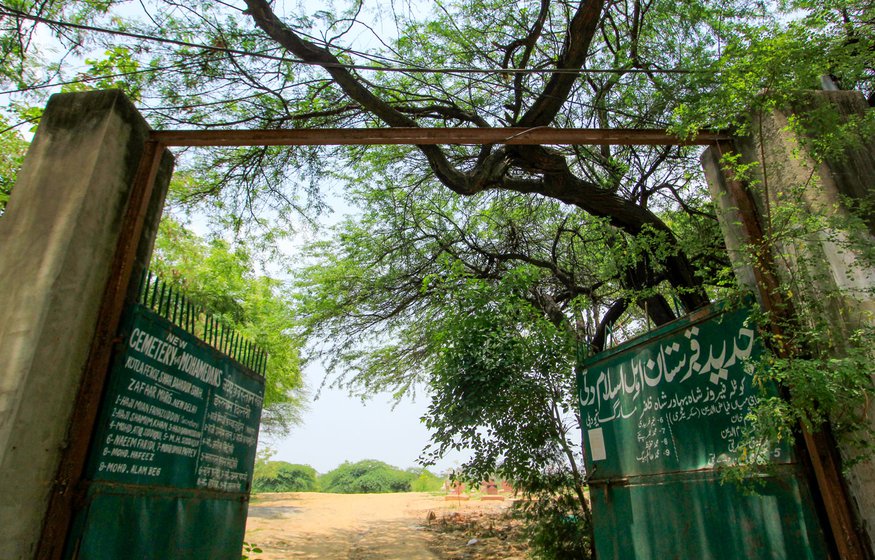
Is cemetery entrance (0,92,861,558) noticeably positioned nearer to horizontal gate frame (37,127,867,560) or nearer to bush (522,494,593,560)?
horizontal gate frame (37,127,867,560)

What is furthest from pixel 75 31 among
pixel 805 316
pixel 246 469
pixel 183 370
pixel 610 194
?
pixel 805 316

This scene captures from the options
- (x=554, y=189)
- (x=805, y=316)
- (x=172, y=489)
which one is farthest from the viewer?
(x=554, y=189)

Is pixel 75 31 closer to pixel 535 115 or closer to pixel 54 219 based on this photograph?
pixel 54 219

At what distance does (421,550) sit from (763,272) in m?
7.72

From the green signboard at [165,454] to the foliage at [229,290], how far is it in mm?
5276

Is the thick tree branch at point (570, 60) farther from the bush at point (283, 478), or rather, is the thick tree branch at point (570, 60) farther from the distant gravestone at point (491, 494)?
the bush at point (283, 478)

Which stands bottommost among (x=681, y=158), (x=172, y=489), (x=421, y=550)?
(x=421, y=550)

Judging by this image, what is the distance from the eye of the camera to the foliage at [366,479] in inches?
1281

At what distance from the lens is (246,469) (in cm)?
477

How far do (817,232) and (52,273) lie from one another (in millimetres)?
4583

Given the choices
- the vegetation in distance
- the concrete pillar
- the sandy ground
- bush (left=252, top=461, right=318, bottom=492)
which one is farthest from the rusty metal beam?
bush (left=252, top=461, right=318, bottom=492)

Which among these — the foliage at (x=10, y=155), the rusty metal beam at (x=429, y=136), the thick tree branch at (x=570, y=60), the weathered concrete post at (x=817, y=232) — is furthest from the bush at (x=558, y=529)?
the foliage at (x=10, y=155)

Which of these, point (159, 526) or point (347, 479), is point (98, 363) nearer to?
point (159, 526)

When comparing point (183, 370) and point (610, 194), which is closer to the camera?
point (183, 370)
